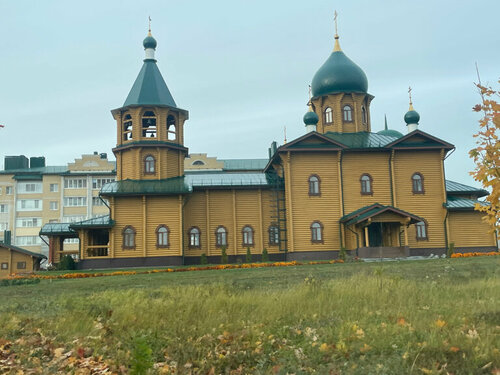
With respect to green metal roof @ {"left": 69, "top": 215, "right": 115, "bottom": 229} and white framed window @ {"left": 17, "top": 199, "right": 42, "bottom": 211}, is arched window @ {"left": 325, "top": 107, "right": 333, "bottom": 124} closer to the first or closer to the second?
green metal roof @ {"left": 69, "top": 215, "right": 115, "bottom": 229}

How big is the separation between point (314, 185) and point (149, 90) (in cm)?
1067

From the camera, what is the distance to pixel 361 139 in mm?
30062

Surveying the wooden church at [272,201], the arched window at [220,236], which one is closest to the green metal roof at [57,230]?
the wooden church at [272,201]

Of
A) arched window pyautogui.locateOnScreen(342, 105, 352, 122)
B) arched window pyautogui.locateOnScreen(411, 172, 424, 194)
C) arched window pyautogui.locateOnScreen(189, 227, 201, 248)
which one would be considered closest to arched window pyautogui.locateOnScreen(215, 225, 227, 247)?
arched window pyautogui.locateOnScreen(189, 227, 201, 248)

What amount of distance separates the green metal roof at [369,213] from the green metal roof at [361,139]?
3.71 m

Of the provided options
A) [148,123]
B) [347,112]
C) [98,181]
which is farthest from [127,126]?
[98,181]

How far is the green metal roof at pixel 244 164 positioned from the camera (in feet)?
205

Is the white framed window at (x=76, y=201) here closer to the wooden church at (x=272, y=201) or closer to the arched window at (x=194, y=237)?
the wooden church at (x=272, y=201)

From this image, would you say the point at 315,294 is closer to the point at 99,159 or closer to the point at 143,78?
the point at 143,78

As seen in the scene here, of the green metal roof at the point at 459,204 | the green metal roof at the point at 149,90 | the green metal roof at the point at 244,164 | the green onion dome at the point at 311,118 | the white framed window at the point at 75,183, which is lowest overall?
the green metal roof at the point at 459,204

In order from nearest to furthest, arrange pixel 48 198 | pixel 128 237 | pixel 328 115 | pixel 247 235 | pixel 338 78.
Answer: pixel 128 237 → pixel 247 235 → pixel 338 78 → pixel 328 115 → pixel 48 198

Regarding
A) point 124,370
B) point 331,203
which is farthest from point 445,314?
point 331,203

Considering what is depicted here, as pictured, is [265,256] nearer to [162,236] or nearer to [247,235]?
[247,235]

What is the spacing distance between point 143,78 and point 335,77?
37.9 feet
